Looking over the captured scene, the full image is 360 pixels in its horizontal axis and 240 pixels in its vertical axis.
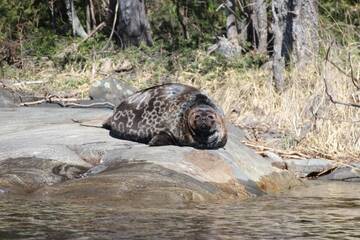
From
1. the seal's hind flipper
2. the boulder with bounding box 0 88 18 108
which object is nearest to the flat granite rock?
the seal's hind flipper

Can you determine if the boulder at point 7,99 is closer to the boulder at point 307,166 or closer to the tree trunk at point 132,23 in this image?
the boulder at point 307,166

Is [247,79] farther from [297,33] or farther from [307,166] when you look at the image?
[307,166]

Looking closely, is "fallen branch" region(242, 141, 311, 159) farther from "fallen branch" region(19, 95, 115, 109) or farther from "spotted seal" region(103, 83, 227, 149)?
"fallen branch" region(19, 95, 115, 109)

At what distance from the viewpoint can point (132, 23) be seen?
19141 millimetres

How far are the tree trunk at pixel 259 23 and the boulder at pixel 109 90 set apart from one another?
175 inches

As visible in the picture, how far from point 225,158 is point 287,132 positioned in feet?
11.1

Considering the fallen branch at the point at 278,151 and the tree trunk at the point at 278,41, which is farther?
the tree trunk at the point at 278,41

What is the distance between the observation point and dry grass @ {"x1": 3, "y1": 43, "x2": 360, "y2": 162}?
1098cm

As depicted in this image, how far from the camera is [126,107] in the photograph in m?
9.62

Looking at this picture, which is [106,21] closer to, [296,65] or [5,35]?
[5,35]

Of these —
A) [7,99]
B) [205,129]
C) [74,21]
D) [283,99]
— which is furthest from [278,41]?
[74,21]

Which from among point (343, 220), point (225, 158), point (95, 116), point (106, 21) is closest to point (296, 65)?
point (95, 116)

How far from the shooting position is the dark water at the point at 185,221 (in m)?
5.32

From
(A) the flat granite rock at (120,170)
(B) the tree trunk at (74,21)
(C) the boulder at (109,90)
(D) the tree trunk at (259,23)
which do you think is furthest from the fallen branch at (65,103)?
(B) the tree trunk at (74,21)
